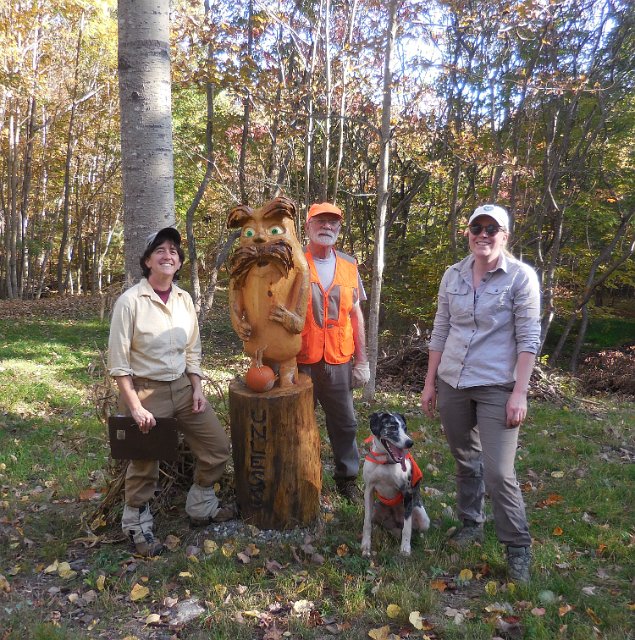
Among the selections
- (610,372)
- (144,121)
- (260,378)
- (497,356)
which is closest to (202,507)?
(260,378)

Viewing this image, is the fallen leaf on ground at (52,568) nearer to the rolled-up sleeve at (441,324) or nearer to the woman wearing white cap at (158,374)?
the woman wearing white cap at (158,374)

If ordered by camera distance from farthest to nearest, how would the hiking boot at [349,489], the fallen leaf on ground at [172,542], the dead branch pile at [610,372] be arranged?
the dead branch pile at [610,372] < the hiking boot at [349,489] < the fallen leaf on ground at [172,542]

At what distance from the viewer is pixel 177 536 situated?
3.85m

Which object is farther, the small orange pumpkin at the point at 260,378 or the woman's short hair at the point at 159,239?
the small orange pumpkin at the point at 260,378

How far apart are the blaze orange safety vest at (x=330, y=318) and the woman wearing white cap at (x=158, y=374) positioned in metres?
0.82

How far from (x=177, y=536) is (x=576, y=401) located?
23.0 ft

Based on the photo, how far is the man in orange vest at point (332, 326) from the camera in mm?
3902

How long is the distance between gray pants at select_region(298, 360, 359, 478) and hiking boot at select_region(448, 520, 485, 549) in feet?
3.07

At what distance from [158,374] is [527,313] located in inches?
90.7

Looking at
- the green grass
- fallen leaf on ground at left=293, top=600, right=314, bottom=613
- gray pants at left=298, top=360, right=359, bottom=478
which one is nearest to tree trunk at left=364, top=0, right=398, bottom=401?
the green grass

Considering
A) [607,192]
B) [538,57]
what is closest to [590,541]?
[538,57]

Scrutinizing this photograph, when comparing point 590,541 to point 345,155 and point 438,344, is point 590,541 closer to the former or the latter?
point 438,344

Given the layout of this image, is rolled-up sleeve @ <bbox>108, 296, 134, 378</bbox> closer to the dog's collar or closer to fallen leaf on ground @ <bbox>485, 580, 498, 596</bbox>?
the dog's collar

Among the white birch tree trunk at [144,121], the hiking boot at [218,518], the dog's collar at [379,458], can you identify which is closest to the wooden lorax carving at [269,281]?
the white birch tree trunk at [144,121]
